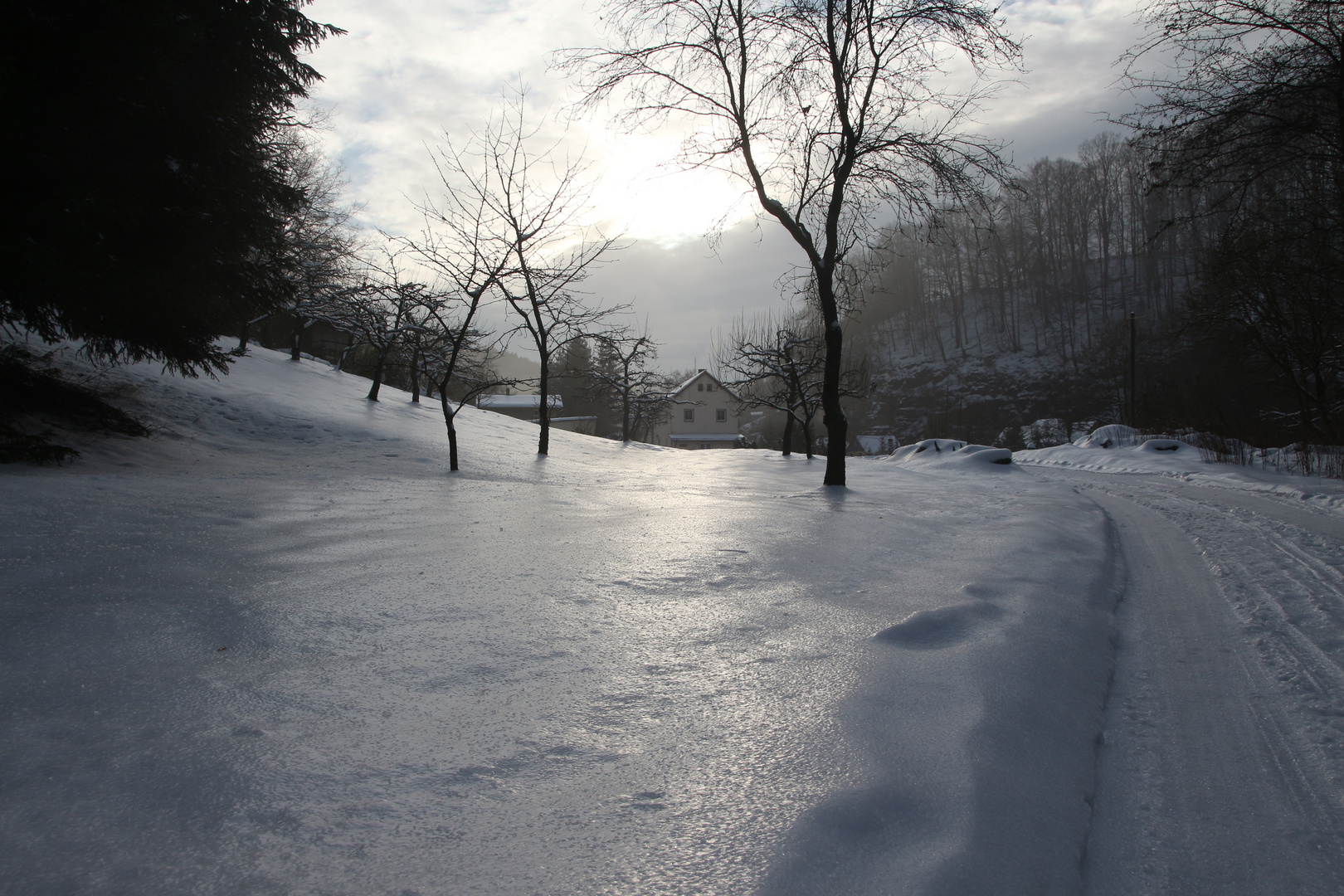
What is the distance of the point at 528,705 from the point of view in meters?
2.07

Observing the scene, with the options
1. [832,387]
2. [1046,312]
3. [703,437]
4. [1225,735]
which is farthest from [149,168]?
[1046,312]

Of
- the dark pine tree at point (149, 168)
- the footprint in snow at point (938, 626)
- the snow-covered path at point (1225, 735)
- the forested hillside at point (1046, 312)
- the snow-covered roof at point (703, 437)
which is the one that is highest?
the forested hillside at point (1046, 312)

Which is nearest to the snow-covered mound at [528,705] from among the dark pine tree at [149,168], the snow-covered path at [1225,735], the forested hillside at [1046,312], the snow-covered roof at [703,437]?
the snow-covered path at [1225,735]

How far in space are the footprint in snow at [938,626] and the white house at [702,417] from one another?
52.3 m

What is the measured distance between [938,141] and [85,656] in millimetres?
10017

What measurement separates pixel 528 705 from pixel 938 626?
6.50 feet

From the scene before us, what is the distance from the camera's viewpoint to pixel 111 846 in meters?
1.33

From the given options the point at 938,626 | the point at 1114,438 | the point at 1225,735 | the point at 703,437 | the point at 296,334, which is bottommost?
the point at 1225,735

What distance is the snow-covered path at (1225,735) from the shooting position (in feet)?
5.39

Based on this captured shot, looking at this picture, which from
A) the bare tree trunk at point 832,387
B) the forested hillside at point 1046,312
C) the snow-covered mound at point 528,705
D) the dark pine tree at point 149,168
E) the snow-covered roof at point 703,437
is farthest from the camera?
the snow-covered roof at point 703,437

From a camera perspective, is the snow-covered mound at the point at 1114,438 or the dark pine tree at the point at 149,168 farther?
the snow-covered mound at the point at 1114,438

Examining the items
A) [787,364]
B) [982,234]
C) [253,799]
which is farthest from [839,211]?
[982,234]

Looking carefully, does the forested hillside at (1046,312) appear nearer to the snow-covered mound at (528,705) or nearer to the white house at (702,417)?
→ the white house at (702,417)

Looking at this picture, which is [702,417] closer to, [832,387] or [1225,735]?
[832,387]
